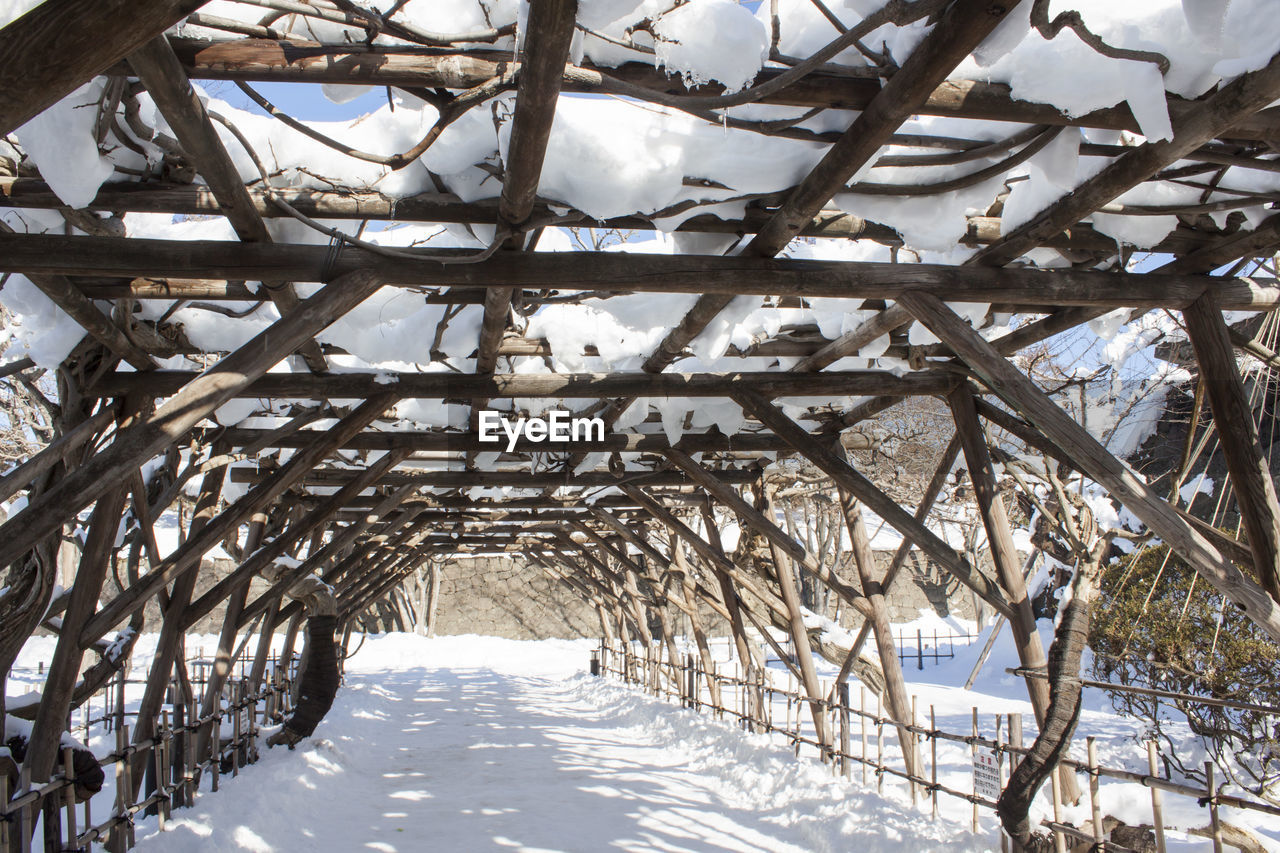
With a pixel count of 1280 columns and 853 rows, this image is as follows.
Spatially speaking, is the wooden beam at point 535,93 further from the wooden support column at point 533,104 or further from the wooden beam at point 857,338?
the wooden beam at point 857,338

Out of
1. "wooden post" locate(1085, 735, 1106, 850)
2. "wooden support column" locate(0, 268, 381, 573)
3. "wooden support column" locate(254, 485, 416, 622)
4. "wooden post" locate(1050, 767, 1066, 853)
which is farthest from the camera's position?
"wooden support column" locate(254, 485, 416, 622)

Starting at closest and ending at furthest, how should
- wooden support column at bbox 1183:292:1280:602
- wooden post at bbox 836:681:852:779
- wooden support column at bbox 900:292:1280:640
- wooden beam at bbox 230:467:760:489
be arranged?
wooden support column at bbox 900:292:1280:640
wooden support column at bbox 1183:292:1280:602
wooden post at bbox 836:681:852:779
wooden beam at bbox 230:467:760:489

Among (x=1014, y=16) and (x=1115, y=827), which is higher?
(x=1014, y=16)

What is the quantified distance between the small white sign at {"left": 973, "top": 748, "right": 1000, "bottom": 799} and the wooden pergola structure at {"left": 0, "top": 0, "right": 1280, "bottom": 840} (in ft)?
1.62

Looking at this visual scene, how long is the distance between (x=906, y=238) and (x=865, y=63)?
34.7 inches

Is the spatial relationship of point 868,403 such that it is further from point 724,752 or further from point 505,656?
point 505,656

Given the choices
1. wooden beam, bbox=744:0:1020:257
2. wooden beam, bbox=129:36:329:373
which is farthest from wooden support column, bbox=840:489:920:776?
wooden beam, bbox=129:36:329:373

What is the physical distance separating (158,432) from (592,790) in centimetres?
568

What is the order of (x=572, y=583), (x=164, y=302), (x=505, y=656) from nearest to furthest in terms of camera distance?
(x=164, y=302), (x=572, y=583), (x=505, y=656)

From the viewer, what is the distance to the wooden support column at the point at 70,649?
4195mm

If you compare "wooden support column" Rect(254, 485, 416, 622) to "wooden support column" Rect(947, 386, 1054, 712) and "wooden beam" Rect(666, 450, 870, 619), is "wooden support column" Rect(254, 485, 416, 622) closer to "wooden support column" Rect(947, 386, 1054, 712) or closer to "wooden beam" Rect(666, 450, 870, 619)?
"wooden beam" Rect(666, 450, 870, 619)

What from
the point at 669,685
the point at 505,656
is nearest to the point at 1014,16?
the point at 669,685

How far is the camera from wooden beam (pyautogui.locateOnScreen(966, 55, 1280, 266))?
2291 mm

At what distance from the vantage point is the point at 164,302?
402 cm
